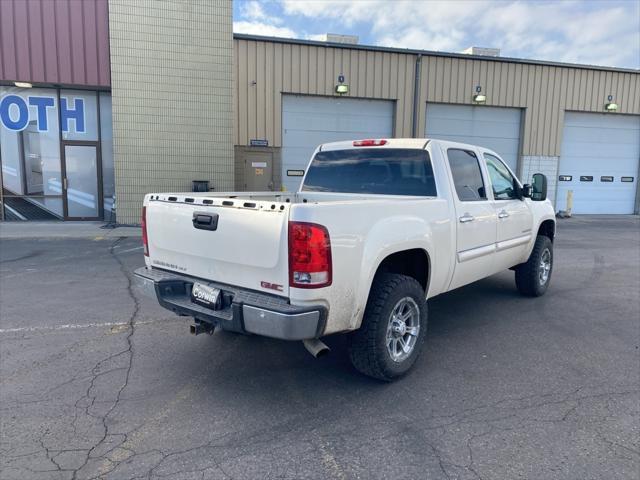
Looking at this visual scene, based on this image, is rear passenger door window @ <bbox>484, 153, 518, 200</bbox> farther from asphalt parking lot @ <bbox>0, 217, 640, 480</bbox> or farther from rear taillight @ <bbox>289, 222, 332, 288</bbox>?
rear taillight @ <bbox>289, 222, 332, 288</bbox>

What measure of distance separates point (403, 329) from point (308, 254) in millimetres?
1357

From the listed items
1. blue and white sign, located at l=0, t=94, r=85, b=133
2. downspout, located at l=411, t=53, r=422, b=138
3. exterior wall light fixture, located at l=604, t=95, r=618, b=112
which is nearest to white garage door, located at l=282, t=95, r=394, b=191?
downspout, located at l=411, t=53, r=422, b=138

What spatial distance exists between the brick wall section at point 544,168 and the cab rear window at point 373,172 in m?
14.8

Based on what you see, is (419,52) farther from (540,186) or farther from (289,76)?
(540,186)

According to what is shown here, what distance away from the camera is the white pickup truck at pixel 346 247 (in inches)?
119

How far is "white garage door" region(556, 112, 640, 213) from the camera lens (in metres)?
18.8

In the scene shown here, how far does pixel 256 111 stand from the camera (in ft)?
49.8

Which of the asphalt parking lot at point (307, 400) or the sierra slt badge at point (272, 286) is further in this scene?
the sierra slt badge at point (272, 286)

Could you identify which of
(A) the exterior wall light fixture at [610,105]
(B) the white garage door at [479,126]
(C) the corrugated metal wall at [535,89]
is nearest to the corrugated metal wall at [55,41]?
(C) the corrugated metal wall at [535,89]

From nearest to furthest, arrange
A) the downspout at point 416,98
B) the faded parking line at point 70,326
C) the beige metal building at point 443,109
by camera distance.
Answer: the faded parking line at point 70,326 < the beige metal building at point 443,109 < the downspout at point 416,98

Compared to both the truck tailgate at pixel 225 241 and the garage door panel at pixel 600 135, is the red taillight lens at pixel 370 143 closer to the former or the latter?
the truck tailgate at pixel 225 241

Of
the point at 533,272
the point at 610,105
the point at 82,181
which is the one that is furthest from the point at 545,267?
the point at 610,105

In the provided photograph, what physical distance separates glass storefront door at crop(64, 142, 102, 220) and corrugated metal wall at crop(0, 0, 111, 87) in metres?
2.07

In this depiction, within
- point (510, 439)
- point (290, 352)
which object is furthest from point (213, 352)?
point (510, 439)
